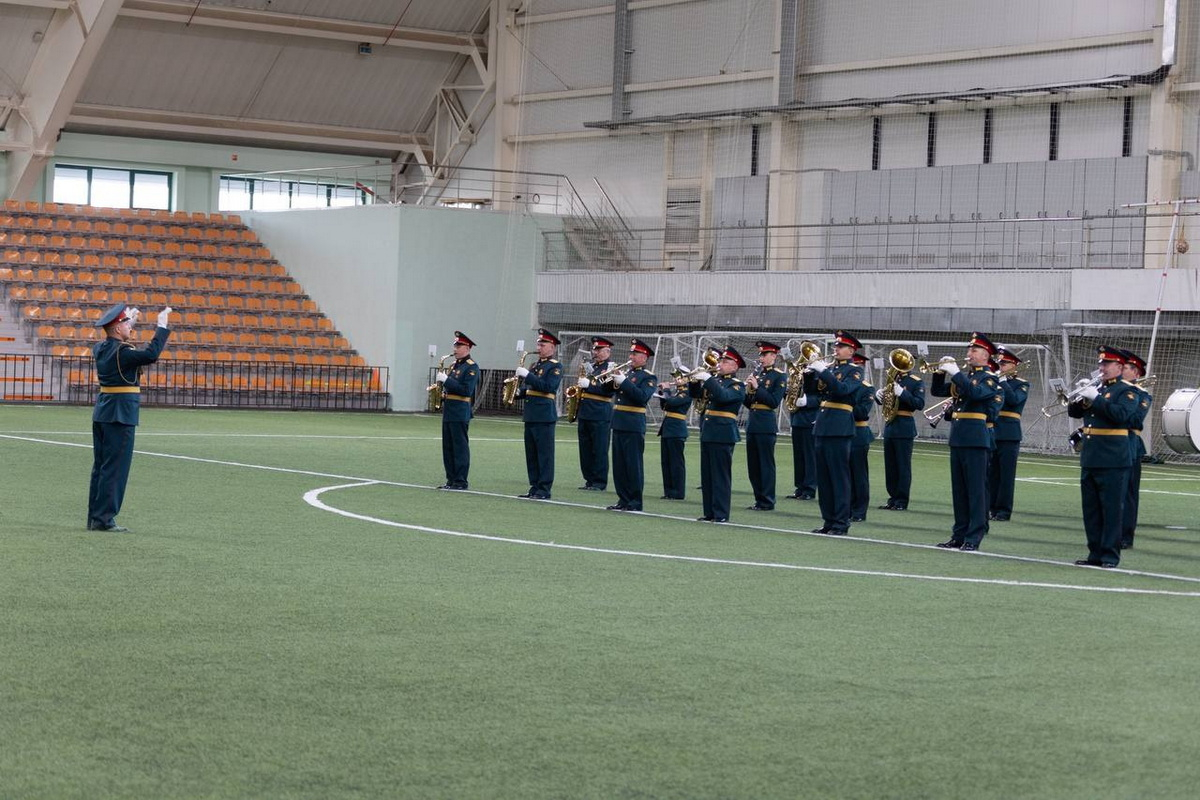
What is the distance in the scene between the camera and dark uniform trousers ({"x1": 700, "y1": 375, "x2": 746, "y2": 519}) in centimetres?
1437

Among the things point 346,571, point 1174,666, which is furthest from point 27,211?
point 1174,666

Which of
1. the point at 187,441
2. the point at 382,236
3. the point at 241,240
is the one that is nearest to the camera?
the point at 187,441

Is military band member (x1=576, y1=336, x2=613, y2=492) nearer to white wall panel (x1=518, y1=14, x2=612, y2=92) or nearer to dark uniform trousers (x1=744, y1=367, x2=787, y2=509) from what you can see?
dark uniform trousers (x1=744, y1=367, x2=787, y2=509)

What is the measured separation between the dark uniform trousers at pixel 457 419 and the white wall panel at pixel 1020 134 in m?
17.6

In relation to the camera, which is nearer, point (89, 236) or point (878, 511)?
point (878, 511)

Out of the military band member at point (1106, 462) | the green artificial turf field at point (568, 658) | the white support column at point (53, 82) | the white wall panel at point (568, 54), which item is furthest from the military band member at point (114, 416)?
the white wall panel at point (568, 54)

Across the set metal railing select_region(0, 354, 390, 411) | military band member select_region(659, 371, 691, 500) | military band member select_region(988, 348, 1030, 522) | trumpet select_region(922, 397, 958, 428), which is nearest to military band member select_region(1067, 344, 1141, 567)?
trumpet select_region(922, 397, 958, 428)

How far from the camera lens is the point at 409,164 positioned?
44.3 meters

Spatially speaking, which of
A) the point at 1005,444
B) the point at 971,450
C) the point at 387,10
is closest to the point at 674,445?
the point at 1005,444

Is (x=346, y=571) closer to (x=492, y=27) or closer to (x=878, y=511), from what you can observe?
(x=878, y=511)

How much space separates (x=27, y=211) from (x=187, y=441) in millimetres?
17457

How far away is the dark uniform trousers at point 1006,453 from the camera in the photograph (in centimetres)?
1599

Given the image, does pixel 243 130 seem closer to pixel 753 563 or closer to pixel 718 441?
pixel 718 441

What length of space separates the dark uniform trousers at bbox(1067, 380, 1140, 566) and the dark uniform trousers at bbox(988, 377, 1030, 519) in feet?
12.9
